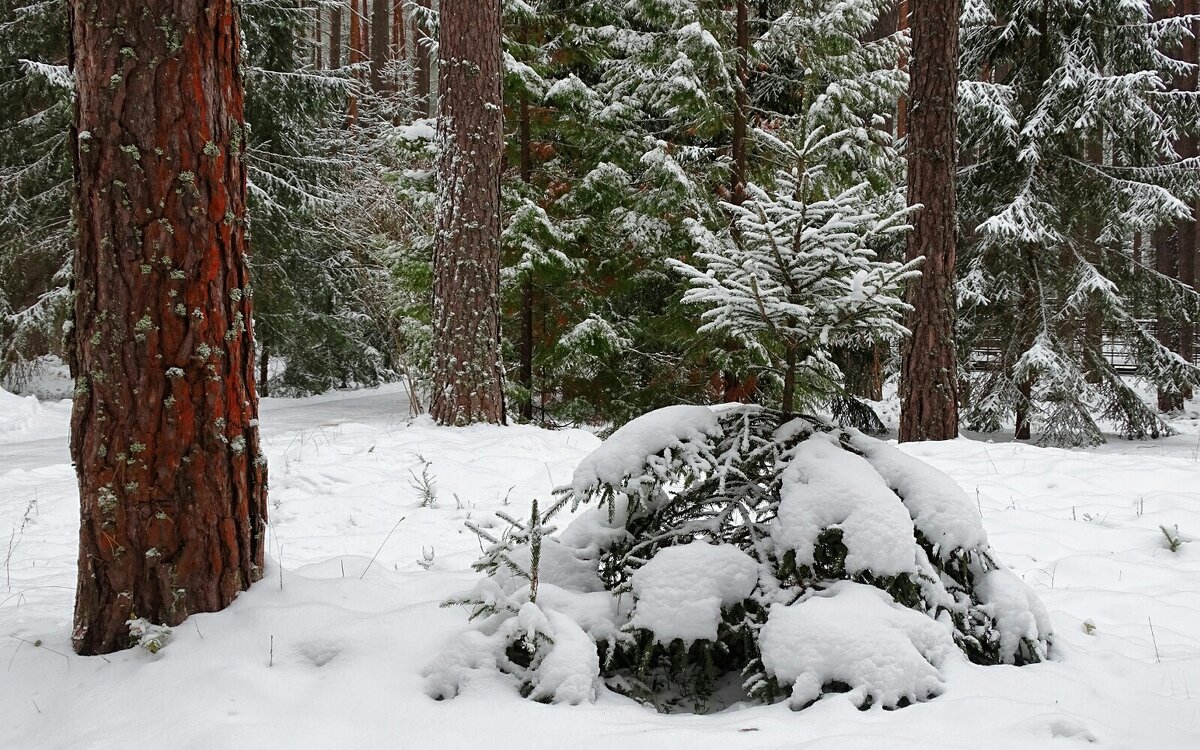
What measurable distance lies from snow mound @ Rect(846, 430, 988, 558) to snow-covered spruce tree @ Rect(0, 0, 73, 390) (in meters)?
12.8

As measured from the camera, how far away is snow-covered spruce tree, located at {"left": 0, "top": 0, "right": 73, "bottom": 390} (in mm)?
11711

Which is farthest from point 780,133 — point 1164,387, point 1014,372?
point 1164,387

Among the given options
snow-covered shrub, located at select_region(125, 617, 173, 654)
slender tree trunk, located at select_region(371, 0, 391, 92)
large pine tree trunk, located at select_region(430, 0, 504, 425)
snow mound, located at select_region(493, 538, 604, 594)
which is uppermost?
slender tree trunk, located at select_region(371, 0, 391, 92)

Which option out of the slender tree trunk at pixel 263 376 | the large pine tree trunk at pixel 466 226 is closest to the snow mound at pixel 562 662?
the large pine tree trunk at pixel 466 226

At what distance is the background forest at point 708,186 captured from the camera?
955cm

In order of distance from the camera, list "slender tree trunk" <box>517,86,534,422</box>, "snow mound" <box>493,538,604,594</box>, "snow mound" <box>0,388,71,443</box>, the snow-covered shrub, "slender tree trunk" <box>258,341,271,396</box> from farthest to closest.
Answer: "slender tree trunk" <box>258,341,271,396</box>
"slender tree trunk" <box>517,86,534,422</box>
"snow mound" <box>0,388,71,443</box>
"snow mound" <box>493,538,604,594</box>
the snow-covered shrub

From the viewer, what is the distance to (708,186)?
10.1 m

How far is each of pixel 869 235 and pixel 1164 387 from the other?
12.5 m

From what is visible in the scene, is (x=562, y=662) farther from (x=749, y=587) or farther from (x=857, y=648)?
(x=857, y=648)

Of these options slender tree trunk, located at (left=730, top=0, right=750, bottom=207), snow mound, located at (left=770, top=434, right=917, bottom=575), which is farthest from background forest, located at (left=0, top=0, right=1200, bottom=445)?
snow mound, located at (left=770, top=434, right=917, bottom=575)

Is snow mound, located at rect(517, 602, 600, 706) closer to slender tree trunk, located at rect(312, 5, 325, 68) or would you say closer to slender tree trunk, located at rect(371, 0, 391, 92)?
slender tree trunk, located at rect(312, 5, 325, 68)

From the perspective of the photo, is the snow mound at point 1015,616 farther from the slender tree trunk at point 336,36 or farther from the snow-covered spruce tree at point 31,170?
the slender tree trunk at point 336,36

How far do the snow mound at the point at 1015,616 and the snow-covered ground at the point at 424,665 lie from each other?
8 centimetres

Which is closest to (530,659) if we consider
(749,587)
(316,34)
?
(749,587)
